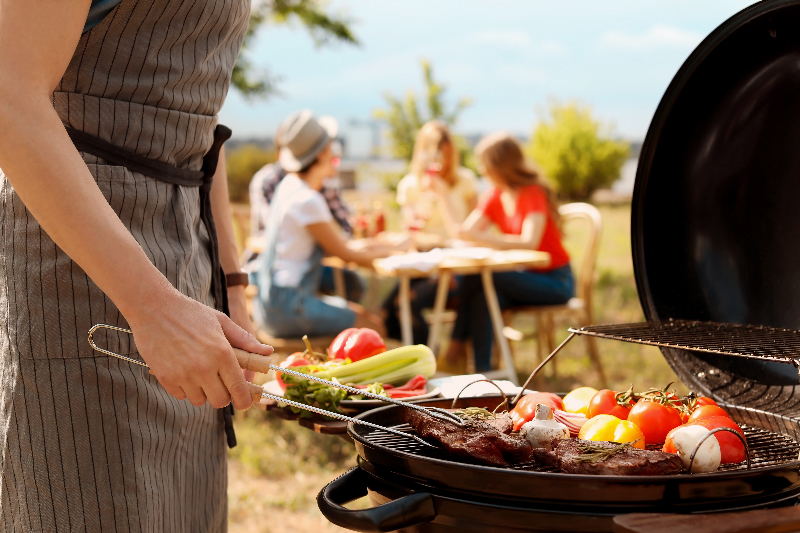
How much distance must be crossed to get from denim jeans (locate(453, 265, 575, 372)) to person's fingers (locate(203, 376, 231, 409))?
4.65 meters

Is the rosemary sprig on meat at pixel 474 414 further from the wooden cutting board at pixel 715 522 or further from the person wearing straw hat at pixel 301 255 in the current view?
the person wearing straw hat at pixel 301 255

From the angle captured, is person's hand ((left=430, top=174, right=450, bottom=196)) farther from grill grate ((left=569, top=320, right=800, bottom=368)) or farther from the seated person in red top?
grill grate ((left=569, top=320, right=800, bottom=368))

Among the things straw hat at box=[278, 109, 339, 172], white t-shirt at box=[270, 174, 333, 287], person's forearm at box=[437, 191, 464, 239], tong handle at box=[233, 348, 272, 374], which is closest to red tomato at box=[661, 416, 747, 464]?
tong handle at box=[233, 348, 272, 374]

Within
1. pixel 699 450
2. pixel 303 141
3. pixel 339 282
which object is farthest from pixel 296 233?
pixel 699 450

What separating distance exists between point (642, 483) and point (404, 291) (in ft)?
14.1

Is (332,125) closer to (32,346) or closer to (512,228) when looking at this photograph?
(512,228)

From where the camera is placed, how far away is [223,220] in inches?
67.2

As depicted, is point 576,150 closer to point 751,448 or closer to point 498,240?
point 498,240

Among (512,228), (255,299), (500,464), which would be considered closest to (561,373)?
(512,228)

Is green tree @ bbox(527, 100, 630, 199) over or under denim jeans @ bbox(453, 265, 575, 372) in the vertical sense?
over

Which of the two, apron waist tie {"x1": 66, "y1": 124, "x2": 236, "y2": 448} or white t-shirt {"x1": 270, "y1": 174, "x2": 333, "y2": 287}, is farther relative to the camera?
white t-shirt {"x1": 270, "y1": 174, "x2": 333, "y2": 287}

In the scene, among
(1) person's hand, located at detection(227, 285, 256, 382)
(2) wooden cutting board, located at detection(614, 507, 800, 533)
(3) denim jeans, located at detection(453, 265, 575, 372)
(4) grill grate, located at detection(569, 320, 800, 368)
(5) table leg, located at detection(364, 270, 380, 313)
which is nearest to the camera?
(2) wooden cutting board, located at detection(614, 507, 800, 533)

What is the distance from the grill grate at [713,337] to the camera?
4.02ft

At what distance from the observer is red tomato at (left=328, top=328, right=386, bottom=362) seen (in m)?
2.19
